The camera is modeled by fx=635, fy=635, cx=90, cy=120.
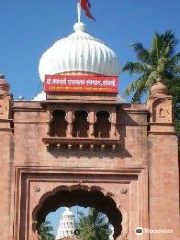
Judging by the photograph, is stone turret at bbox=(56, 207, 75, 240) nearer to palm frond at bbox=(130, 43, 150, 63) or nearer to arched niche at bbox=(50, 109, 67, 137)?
palm frond at bbox=(130, 43, 150, 63)

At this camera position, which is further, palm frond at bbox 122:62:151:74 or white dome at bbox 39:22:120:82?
palm frond at bbox 122:62:151:74

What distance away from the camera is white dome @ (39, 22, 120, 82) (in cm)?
3120

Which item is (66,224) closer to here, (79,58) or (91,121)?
(79,58)

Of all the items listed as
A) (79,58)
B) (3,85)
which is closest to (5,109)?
(3,85)

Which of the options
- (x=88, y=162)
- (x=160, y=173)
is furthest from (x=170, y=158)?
(x=88, y=162)

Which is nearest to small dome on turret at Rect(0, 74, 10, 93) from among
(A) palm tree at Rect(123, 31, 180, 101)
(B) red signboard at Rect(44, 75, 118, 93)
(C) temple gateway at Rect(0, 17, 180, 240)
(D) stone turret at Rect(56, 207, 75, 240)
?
(C) temple gateway at Rect(0, 17, 180, 240)

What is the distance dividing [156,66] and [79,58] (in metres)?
7.46

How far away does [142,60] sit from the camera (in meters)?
38.0

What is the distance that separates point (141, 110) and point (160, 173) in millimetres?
2774

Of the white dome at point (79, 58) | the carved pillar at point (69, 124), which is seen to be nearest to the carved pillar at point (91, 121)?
the carved pillar at point (69, 124)

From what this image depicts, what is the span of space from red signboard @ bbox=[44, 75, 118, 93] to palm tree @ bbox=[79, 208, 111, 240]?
103 ft

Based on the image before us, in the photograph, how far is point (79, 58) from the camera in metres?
31.2

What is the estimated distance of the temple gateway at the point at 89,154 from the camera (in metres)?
25.7

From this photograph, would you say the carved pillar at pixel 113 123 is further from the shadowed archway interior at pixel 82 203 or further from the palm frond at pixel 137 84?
the palm frond at pixel 137 84
